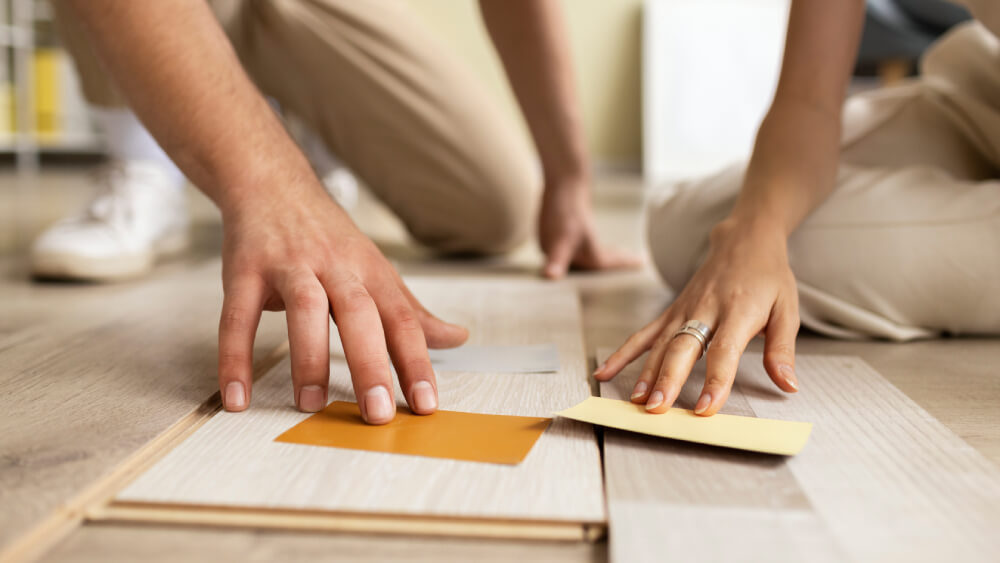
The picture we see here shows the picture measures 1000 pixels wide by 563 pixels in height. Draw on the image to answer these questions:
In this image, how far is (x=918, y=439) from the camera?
0.64m

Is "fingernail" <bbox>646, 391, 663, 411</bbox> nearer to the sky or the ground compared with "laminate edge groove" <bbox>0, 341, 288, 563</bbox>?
nearer to the sky

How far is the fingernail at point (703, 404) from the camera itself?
0.64 meters

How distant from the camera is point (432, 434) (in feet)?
2.05

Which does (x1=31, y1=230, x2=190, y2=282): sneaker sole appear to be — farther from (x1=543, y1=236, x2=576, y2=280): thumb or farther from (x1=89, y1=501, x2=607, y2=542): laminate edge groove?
(x1=89, y1=501, x2=607, y2=542): laminate edge groove

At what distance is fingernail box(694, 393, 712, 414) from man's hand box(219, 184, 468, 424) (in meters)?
0.22

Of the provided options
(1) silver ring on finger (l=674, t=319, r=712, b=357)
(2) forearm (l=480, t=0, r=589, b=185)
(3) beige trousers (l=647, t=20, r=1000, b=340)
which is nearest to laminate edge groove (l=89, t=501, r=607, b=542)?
(1) silver ring on finger (l=674, t=319, r=712, b=357)

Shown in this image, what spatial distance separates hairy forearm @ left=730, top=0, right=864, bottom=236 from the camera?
907 millimetres

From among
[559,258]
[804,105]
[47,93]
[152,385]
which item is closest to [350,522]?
[152,385]

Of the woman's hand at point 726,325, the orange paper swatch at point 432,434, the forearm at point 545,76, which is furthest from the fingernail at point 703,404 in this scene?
the forearm at point 545,76

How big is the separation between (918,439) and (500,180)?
47.9 inches

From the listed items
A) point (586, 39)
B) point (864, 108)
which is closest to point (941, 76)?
point (864, 108)

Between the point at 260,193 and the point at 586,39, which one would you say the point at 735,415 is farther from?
the point at 586,39

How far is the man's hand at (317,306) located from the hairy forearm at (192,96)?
6 cm

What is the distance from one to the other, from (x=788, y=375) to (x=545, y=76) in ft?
3.30
